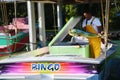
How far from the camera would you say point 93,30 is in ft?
20.8

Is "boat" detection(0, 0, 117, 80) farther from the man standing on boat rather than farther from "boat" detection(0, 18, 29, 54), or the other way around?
"boat" detection(0, 18, 29, 54)

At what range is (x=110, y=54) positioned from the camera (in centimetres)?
586

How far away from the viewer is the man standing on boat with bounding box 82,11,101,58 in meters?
5.26

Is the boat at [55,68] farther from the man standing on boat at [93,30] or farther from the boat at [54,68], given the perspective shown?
the man standing on boat at [93,30]

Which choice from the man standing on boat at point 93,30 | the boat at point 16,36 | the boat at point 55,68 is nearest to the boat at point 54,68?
the boat at point 55,68

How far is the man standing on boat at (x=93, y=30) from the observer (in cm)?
526

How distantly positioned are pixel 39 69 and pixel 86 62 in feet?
1.92

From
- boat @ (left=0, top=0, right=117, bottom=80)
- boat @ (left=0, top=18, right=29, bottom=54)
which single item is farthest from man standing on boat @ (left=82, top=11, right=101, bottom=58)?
boat @ (left=0, top=18, right=29, bottom=54)

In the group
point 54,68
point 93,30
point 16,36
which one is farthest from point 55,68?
point 16,36

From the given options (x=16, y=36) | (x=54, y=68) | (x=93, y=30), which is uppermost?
(x=93, y=30)

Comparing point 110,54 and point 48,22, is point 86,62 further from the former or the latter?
point 48,22

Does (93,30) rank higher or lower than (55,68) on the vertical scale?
higher

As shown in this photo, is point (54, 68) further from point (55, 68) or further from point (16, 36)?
point (16, 36)

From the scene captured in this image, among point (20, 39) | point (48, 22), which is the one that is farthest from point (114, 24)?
point (20, 39)
